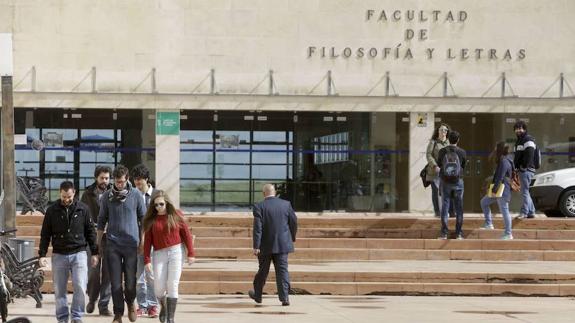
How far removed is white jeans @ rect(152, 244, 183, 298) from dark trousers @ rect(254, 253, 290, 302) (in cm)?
273

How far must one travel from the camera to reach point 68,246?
1244 cm

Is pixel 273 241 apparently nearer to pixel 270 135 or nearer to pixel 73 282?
pixel 73 282

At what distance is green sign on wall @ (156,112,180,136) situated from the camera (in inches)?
1227

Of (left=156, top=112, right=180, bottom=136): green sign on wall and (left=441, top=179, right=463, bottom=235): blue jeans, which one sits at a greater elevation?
(left=156, top=112, right=180, bottom=136): green sign on wall

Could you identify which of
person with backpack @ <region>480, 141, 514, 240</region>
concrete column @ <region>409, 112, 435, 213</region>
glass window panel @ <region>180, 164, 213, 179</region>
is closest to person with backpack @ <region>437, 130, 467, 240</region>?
person with backpack @ <region>480, 141, 514, 240</region>

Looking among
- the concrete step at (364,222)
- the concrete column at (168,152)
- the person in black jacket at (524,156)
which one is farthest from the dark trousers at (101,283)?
the concrete column at (168,152)

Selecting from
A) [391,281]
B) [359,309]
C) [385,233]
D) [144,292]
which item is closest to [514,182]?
[385,233]

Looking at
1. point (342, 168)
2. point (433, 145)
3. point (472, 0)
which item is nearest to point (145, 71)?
point (342, 168)

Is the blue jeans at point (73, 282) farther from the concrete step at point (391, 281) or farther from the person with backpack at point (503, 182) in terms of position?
the person with backpack at point (503, 182)

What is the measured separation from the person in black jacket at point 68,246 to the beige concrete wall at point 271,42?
1870 centimetres

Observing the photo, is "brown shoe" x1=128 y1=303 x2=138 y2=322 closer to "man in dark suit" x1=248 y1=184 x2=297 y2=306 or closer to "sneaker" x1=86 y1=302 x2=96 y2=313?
"sneaker" x1=86 y1=302 x2=96 y2=313

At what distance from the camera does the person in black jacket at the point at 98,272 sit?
13.9 m

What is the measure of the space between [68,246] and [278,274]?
3.64 metres

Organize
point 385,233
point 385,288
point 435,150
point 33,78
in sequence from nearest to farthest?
point 385,288 < point 435,150 < point 385,233 < point 33,78
